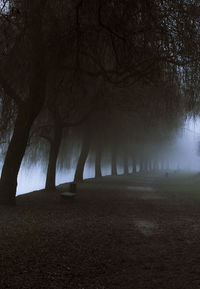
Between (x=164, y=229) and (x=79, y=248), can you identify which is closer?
(x=79, y=248)

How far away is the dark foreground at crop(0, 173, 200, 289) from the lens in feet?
19.6

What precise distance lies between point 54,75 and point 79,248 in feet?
23.9

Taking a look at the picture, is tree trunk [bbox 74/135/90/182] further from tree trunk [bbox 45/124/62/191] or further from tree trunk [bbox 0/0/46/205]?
tree trunk [bbox 0/0/46/205]

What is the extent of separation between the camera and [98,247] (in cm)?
814

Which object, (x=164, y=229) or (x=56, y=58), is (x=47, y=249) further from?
(x=56, y=58)

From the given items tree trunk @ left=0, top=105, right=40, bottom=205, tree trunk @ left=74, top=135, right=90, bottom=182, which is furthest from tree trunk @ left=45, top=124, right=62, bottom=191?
tree trunk @ left=0, top=105, right=40, bottom=205

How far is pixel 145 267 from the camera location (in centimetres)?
673

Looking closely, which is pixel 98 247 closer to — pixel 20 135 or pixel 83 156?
pixel 20 135

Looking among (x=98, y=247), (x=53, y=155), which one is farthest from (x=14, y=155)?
(x=98, y=247)

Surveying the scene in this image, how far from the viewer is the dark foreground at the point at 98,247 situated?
5.98 meters

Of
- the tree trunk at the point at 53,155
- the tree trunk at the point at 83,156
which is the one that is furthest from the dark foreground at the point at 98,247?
the tree trunk at the point at 83,156

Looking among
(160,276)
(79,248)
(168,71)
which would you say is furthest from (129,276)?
(168,71)

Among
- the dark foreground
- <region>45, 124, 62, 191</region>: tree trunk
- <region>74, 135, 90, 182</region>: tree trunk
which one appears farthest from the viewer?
<region>74, 135, 90, 182</region>: tree trunk

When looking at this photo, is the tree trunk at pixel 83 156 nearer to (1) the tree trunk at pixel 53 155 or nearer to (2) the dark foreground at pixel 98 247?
(1) the tree trunk at pixel 53 155
